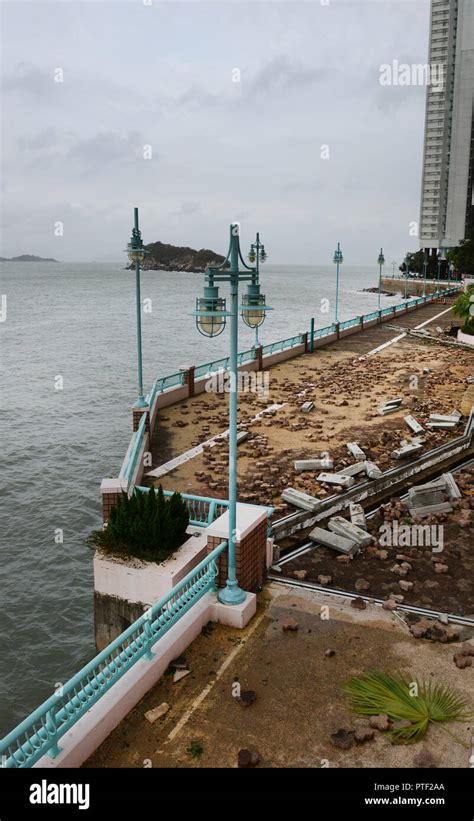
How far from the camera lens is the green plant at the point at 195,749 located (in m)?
6.15

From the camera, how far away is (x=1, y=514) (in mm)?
19766

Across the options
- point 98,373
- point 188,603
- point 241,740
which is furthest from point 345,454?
point 98,373

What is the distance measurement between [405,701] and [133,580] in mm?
4293

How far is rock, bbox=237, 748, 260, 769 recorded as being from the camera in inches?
236

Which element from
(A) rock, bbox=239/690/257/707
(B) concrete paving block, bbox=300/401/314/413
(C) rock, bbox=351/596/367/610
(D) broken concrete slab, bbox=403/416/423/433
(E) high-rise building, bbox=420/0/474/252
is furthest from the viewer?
(E) high-rise building, bbox=420/0/474/252

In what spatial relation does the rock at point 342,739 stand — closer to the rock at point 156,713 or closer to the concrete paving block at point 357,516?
the rock at point 156,713

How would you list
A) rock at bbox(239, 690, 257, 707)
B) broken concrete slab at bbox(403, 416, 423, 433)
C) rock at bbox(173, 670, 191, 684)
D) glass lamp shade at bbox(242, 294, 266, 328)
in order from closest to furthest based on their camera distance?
rock at bbox(239, 690, 257, 707) < rock at bbox(173, 670, 191, 684) < glass lamp shade at bbox(242, 294, 266, 328) < broken concrete slab at bbox(403, 416, 423, 433)

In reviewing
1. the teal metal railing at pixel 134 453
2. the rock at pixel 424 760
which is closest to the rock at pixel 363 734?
the rock at pixel 424 760

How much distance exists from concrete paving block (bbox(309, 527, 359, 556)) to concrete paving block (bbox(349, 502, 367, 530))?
0.69 meters

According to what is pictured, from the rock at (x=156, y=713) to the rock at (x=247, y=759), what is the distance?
1033 millimetres

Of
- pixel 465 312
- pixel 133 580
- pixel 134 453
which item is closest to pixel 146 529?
pixel 133 580

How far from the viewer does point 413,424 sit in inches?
749

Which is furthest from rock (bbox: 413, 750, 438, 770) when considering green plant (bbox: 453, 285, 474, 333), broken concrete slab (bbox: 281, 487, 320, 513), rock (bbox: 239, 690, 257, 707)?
green plant (bbox: 453, 285, 474, 333)

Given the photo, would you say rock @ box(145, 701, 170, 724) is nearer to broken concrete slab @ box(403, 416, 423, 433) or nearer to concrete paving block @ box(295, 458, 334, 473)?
concrete paving block @ box(295, 458, 334, 473)
